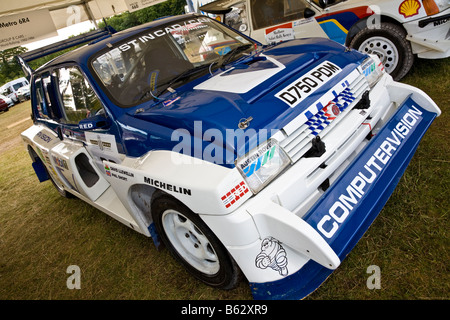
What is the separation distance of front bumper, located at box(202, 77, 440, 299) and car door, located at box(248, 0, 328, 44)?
9.92ft

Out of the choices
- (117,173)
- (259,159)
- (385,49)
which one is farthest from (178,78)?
(385,49)

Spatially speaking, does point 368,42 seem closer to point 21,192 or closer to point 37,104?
point 37,104

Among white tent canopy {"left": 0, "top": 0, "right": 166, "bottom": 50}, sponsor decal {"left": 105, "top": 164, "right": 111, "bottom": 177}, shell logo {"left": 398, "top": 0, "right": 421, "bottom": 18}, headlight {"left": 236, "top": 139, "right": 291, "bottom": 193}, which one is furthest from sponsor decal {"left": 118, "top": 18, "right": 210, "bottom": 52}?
white tent canopy {"left": 0, "top": 0, "right": 166, "bottom": 50}

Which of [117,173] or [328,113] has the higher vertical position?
[328,113]

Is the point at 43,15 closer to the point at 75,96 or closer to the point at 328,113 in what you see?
the point at 75,96

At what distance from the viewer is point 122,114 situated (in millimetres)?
2145

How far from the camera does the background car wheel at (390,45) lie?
145 inches

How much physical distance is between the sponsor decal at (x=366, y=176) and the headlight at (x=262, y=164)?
35 centimetres

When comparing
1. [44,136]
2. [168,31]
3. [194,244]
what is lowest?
[194,244]

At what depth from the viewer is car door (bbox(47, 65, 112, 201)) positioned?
2.41 m

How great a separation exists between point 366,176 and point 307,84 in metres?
0.67

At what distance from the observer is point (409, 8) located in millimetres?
3531

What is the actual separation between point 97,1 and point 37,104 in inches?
205

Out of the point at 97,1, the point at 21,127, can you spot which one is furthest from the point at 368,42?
the point at 21,127
